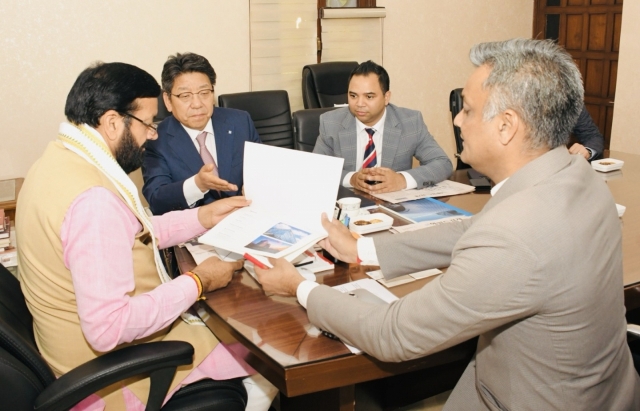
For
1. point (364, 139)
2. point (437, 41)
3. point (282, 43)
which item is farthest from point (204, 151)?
point (437, 41)

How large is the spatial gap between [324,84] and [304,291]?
3.21 meters

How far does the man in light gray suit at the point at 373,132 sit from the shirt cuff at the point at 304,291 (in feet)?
4.83

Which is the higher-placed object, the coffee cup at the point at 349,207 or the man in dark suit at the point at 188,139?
the man in dark suit at the point at 188,139

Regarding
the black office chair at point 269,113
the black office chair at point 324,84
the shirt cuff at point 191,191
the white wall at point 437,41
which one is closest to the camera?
the shirt cuff at point 191,191

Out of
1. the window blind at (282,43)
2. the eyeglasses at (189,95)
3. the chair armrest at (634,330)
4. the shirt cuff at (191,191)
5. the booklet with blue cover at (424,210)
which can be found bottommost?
the chair armrest at (634,330)

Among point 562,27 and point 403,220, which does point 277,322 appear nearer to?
point 403,220

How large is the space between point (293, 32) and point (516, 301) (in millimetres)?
4053

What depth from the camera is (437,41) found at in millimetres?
5508

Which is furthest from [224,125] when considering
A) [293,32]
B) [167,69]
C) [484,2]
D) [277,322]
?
[484,2]

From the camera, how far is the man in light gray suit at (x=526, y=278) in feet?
3.88

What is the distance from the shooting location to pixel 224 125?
2836mm

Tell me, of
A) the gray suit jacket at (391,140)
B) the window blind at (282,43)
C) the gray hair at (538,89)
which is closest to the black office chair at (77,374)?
the gray hair at (538,89)

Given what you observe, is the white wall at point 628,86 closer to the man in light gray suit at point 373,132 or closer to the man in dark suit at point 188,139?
the man in light gray suit at point 373,132

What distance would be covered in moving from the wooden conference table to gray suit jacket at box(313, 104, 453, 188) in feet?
4.01
